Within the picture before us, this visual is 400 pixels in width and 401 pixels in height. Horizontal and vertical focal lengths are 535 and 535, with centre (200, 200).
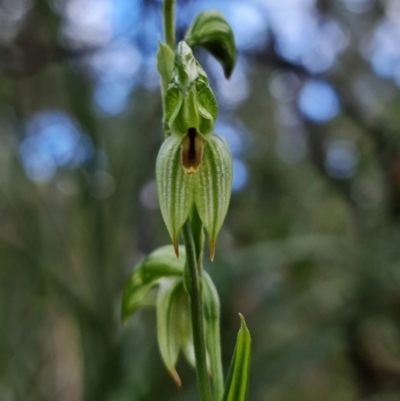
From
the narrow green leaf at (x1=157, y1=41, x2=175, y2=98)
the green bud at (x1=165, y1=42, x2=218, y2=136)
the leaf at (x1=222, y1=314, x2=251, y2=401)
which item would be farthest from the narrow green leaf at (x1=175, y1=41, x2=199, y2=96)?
the leaf at (x1=222, y1=314, x2=251, y2=401)

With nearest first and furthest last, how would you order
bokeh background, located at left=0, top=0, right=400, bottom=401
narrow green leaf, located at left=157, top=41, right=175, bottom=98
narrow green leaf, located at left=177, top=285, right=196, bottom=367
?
narrow green leaf, located at left=157, top=41, right=175, bottom=98 → narrow green leaf, located at left=177, top=285, right=196, bottom=367 → bokeh background, located at left=0, top=0, right=400, bottom=401

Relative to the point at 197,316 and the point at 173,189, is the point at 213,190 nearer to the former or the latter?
the point at 173,189

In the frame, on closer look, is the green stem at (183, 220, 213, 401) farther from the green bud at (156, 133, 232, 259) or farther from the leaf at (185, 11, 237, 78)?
the leaf at (185, 11, 237, 78)

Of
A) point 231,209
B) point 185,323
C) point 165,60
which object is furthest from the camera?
point 231,209

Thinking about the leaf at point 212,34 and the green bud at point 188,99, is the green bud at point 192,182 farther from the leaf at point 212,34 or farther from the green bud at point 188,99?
the leaf at point 212,34

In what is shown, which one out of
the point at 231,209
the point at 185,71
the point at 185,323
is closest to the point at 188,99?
the point at 185,71

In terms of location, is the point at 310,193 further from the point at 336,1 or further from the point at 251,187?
the point at 336,1

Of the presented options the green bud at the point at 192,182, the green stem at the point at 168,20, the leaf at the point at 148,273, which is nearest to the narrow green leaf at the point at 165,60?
the green stem at the point at 168,20
